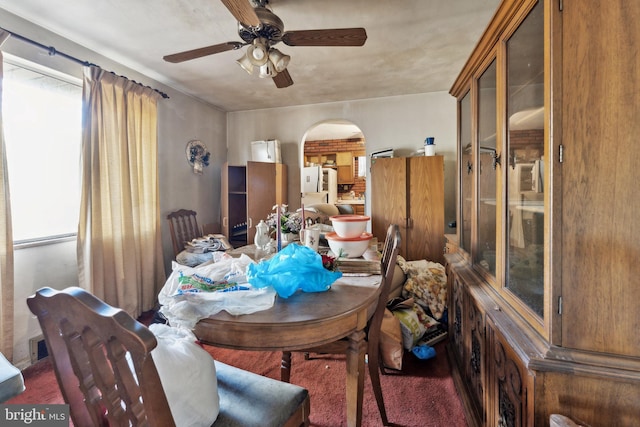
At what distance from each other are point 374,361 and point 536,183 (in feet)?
3.65

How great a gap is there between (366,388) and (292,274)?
115cm

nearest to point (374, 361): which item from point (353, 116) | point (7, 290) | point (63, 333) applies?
point (63, 333)

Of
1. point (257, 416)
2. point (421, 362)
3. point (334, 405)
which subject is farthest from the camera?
point (421, 362)

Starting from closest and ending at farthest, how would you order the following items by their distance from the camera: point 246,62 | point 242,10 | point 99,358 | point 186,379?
point 99,358
point 186,379
point 242,10
point 246,62

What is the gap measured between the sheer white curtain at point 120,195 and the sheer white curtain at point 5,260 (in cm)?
45

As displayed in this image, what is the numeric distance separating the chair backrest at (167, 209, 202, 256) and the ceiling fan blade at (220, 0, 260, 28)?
2.52 meters

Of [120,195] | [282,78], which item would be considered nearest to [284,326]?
[282,78]

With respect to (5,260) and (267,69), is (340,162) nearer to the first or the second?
(267,69)

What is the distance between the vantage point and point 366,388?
1.76 metres

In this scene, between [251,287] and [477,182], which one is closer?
[251,287]

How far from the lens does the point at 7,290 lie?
5.98ft

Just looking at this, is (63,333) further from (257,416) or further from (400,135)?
(400,135)

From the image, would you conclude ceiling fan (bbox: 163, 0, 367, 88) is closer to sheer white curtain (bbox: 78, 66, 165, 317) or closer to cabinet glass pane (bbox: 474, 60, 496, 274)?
cabinet glass pane (bbox: 474, 60, 496, 274)

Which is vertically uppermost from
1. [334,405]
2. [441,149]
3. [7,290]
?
[441,149]
